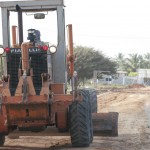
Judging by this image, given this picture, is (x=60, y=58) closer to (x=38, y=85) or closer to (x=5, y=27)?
(x=38, y=85)

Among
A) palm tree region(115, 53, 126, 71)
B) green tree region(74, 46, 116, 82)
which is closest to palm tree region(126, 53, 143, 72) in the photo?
palm tree region(115, 53, 126, 71)

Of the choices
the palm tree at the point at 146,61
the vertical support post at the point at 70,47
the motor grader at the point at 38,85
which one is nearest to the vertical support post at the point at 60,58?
the motor grader at the point at 38,85

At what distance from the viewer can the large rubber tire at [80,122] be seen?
11.1 meters

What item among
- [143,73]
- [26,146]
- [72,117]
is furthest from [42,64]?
[143,73]

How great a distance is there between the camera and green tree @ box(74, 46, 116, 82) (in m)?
69.1

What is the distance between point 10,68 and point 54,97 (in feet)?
4.20

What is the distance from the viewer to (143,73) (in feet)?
297

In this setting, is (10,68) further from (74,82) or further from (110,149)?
(110,149)

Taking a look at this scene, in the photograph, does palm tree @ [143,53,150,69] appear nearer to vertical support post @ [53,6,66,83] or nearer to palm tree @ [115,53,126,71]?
palm tree @ [115,53,126,71]

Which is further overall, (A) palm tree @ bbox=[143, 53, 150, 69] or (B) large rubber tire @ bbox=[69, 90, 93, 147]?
(A) palm tree @ bbox=[143, 53, 150, 69]

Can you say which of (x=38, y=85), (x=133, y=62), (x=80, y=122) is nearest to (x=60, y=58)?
(x=38, y=85)

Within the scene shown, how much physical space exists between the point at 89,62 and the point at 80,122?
60298 millimetres

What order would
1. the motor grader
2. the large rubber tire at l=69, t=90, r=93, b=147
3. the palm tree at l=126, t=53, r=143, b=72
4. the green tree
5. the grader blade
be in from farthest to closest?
1. the palm tree at l=126, t=53, r=143, b=72
2. the green tree
3. the grader blade
4. the large rubber tire at l=69, t=90, r=93, b=147
5. the motor grader

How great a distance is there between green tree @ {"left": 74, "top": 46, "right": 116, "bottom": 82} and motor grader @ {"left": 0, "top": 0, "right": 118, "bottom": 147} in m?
55.9
